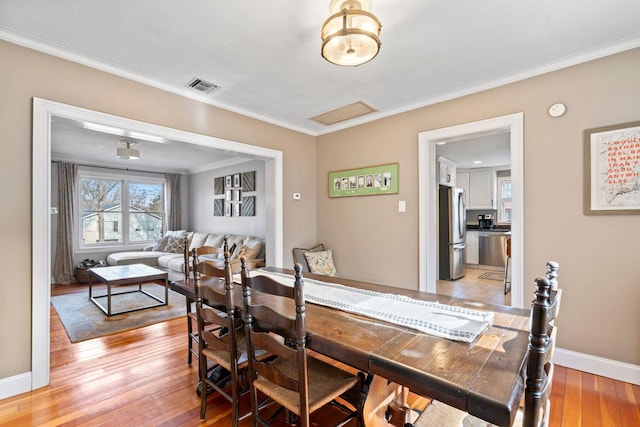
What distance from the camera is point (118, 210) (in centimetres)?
663

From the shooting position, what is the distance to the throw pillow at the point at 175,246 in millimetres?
6363

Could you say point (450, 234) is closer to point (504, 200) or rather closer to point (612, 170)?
point (504, 200)

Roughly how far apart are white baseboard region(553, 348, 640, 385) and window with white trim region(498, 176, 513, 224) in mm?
5146

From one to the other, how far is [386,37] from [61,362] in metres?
3.69

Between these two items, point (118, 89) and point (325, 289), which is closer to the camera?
point (325, 289)

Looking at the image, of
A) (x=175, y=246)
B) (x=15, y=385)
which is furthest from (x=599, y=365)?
(x=175, y=246)

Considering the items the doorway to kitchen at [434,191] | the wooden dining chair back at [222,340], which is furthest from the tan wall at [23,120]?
the doorway to kitchen at [434,191]

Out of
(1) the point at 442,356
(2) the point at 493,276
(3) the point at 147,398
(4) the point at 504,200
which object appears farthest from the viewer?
(4) the point at 504,200

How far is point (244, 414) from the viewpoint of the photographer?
6.04 ft

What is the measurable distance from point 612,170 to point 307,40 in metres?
2.45

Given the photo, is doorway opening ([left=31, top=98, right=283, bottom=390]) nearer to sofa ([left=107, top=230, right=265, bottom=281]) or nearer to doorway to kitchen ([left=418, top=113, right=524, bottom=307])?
A: sofa ([left=107, top=230, right=265, bottom=281])

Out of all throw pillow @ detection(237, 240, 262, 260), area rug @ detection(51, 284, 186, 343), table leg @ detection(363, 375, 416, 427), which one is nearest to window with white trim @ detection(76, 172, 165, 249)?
area rug @ detection(51, 284, 186, 343)

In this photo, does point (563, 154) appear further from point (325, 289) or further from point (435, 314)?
point (325, 289)

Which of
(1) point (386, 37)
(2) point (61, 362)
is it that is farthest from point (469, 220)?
(2) point (61, 362)
